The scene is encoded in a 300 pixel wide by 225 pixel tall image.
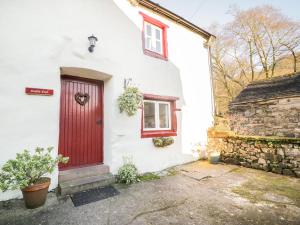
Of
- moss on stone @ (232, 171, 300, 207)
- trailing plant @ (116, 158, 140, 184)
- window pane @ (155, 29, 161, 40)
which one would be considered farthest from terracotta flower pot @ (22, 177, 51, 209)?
window pane @ (155, 29, 161, 40)

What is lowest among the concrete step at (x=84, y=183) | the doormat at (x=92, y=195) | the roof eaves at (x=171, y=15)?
the doormat at (x=92, y=195)

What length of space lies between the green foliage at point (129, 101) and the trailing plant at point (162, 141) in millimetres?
1238

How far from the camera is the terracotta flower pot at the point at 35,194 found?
3072 mm

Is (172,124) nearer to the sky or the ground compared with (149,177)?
nearer to the sky

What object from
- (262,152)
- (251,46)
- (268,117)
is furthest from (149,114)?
(251,46)

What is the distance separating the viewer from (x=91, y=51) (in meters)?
4.50

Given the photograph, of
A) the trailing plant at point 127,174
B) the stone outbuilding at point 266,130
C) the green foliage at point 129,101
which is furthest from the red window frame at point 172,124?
the stone outbuilding at point 266,130

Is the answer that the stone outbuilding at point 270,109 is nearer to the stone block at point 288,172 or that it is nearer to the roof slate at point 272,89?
the roof slate at point 272,89

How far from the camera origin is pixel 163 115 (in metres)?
6.23

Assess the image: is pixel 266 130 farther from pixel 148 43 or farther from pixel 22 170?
pixel 22 170

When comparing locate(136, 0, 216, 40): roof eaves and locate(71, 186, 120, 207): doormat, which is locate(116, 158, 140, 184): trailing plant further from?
locate(136, 0, 216, 40): roof eaves

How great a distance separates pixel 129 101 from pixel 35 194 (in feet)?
9.26

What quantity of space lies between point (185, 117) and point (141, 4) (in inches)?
166

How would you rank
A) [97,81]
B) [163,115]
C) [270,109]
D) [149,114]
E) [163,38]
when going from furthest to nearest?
1. [270,109]
2. [163,38]
3. [163,115]
4. [149,114]
5. [97,81]
